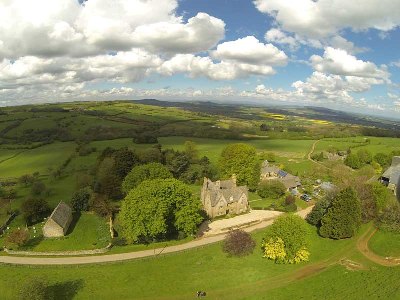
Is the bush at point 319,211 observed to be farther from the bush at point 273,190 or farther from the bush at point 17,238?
the bush at point 17,238

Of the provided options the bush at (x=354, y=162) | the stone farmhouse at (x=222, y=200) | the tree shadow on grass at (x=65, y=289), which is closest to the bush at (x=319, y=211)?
the stone farmhouse at (x=222, y=200)

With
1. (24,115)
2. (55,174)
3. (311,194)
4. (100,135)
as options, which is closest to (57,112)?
(24,115)

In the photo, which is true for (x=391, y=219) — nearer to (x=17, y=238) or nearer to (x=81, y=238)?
(x=81, y=238)

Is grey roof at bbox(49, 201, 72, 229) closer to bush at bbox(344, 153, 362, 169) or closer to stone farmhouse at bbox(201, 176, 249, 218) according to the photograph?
stone farmhouse at bbox(201, 176, 249, 218)

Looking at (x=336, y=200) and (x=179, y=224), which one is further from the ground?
(x=336, y=200)

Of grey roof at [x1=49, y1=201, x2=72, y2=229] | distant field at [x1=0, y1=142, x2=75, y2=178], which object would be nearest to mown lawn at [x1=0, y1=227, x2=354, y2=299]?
grey roof at [x1=49, y1=201, x2=72, y2=229]

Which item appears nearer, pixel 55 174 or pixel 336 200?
pixel 336 200

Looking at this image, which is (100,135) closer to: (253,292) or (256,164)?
(256,164)
